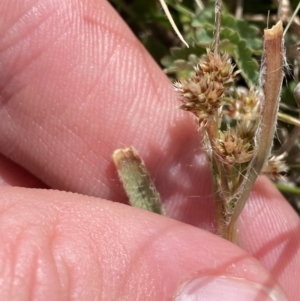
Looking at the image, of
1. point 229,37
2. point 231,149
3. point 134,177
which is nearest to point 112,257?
point 134,177

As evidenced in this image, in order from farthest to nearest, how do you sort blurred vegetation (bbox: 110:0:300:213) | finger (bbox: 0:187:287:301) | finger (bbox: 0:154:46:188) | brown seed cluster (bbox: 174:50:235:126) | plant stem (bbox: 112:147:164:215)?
finger (bbox: 0:154:46:188) → blurred vegetation (bbox: 110:0:300:213) → plant stem (bbox: 112:147:164:215) → finger (bbox: 0:187:287:301) → brown seed cluster (bbox: 174:50:235:126)

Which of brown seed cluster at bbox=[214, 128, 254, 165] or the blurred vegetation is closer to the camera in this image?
brown seed cluster at bbox=[214, 128, 254, 165]

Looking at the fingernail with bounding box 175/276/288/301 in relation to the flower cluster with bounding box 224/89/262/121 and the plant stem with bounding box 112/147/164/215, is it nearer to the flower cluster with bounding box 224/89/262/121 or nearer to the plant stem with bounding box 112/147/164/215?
the plant stem with bounding box 112/147/164/215

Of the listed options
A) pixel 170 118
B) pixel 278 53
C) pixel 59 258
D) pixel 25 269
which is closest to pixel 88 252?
pixel 59 258

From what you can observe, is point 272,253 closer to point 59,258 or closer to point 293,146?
point 293,146

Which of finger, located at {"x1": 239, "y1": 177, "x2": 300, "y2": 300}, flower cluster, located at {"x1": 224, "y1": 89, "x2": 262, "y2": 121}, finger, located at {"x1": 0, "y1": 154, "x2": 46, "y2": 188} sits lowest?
finger, located at {"x1": 239, "y1": 177, "x2": 300, "y2": 300}

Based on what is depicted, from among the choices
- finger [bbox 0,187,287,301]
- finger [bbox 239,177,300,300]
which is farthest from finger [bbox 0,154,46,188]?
finger [bbox 239,177,300,300]

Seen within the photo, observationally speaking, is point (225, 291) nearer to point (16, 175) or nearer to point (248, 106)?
point (248, 106)
